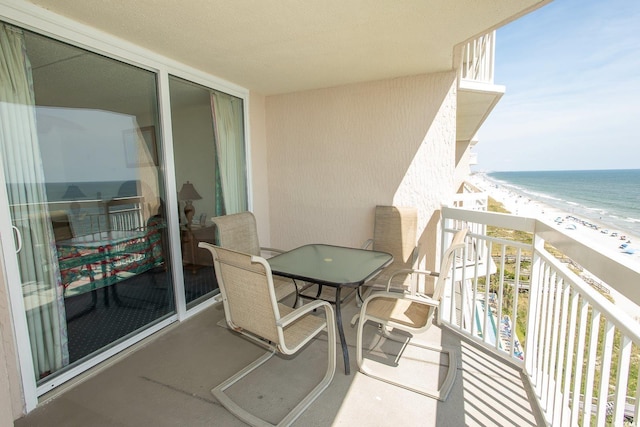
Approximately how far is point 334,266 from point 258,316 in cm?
85

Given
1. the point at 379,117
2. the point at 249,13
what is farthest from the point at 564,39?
the point at 249,13

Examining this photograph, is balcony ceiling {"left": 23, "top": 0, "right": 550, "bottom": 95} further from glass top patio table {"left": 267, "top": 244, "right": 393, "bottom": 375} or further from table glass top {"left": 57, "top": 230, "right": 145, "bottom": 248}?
glass top patio table {"left": 267, "top": 244, "right": 393, "bottom": 375}

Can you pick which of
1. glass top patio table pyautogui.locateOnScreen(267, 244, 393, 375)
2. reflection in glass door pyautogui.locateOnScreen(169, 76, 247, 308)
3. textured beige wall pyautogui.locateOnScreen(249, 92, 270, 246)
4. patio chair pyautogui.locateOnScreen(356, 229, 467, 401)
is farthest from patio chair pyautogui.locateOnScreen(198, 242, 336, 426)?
textured beige wall pyautogui.locateOnScreen(249, 92, 270, 246)

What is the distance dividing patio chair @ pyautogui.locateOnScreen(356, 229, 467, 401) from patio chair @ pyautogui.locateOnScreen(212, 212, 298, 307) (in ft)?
2.68

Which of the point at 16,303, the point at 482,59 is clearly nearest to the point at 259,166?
the point at 16,303

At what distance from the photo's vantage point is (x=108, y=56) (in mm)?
2258

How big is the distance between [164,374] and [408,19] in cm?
306

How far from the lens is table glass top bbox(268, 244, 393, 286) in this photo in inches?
84.9

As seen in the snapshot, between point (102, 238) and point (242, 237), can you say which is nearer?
point (102, 238)

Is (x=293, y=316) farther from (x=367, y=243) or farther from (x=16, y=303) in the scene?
(x=367, y=243)

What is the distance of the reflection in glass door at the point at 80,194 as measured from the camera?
1.79 metres

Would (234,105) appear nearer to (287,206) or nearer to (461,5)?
(287,206)

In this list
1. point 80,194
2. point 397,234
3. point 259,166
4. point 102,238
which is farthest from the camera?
point 259,166

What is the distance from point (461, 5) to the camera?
6.18 feet
